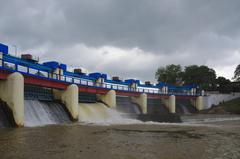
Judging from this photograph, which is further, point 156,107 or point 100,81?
point 156,107

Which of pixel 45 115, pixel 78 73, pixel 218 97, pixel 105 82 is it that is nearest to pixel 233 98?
pixel 218 97

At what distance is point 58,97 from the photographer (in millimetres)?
37531

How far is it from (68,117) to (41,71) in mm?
6606

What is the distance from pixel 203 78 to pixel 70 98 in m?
81.5

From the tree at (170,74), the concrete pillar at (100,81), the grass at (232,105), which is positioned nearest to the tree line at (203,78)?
the tree at (170,74)

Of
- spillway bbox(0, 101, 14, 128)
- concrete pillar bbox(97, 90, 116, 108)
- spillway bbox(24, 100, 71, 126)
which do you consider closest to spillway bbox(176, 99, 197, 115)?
concrete pillar bbox(97, 90, 116, 108)

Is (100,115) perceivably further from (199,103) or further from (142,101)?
(199,103)

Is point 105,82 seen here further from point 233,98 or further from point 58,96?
point 233,98

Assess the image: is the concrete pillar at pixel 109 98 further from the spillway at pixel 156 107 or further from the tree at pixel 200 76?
the tree at pixel 200 76

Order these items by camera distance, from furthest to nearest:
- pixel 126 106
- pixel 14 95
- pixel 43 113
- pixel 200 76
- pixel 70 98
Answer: pixel 200 76
pixel 126 106
pixel 70 98
pixel 43 113
pixel 14 95

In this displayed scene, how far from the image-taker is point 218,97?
83812 millimetres

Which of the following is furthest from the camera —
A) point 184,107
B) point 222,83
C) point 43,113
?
point 222,83

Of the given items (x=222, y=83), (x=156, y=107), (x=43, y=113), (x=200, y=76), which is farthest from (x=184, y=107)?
(x=43, y=113)

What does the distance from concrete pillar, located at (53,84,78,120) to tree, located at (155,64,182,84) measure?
3205 inches
